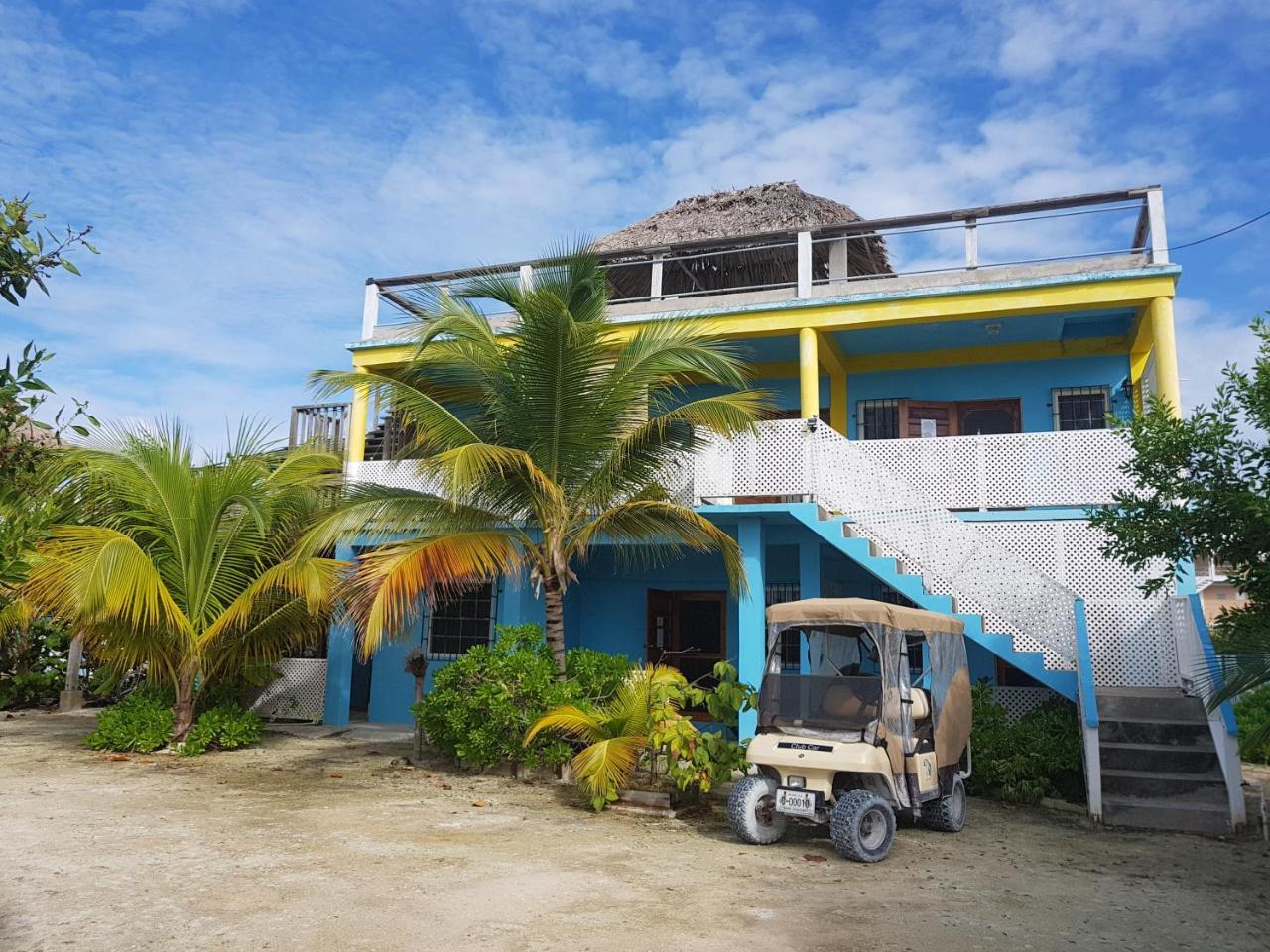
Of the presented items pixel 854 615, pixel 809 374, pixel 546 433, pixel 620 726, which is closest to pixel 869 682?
pixel 854 615

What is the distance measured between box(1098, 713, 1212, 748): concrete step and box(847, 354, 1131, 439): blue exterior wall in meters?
5.66

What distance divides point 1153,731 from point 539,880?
20.7 ft

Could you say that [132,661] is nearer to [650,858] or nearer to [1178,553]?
[650,858]

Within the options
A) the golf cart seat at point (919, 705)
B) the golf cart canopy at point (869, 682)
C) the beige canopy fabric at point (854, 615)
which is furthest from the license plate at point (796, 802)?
the beige canopy fabric at point (854, 615)

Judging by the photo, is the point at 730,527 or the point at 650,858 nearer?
the point at 650,858

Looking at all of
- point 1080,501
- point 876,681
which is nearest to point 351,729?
point 876,681

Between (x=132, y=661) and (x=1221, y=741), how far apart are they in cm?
1154

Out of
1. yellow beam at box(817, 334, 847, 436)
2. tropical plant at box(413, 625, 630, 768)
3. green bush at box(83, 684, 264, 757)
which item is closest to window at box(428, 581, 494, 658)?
green bush at box(83, 684, 264, 757)

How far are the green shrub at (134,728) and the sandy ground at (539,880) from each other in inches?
81.6

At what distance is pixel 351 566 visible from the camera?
11586 mm

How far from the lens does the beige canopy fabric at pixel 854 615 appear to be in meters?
7.59

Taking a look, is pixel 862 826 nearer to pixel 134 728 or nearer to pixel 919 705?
pixel 919 705

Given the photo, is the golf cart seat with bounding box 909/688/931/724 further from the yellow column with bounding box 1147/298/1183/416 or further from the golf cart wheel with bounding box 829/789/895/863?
the yellow column with bounding box 1147/298/1183/416

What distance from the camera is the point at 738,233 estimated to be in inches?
622
